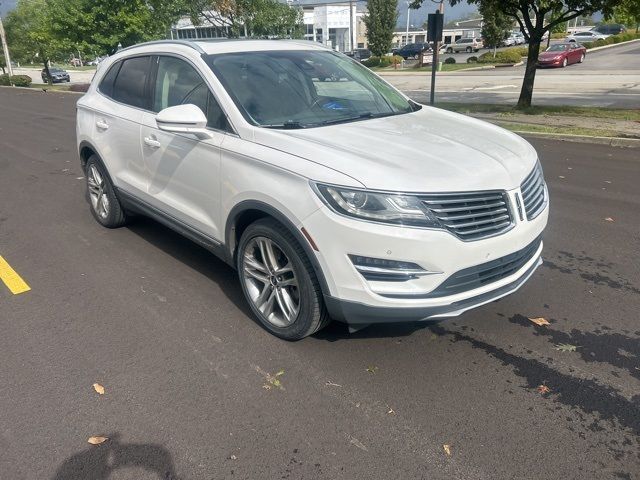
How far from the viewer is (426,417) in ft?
9.00

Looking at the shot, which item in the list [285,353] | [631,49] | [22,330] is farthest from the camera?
[631,49]

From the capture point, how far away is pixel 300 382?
304cm

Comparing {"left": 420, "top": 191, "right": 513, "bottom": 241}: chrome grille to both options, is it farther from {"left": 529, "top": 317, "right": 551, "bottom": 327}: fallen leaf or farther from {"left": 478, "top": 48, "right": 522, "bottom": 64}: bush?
{"left": 478, "top": 48, "right": 522, "bottom": 64}: bush

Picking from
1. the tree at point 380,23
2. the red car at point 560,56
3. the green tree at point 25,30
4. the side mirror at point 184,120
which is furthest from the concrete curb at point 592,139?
the tree at point 380,23

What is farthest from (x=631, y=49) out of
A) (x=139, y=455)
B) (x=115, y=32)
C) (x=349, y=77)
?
(x=139, y=455)

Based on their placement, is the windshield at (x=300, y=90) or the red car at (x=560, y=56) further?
the red car at (x=560, y=56)

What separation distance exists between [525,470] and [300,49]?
11.2ft

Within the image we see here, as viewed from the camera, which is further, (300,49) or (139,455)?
(300,49)

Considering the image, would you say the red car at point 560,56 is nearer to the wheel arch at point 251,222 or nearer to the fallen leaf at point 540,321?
the fallen leaf at point 540,321

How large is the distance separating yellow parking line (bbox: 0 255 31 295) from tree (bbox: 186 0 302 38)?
23.5 m

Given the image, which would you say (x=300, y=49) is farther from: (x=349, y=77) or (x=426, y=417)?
(x=426, y=417)

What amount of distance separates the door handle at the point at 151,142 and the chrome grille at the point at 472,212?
2364 mm

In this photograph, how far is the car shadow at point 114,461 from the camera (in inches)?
95.7

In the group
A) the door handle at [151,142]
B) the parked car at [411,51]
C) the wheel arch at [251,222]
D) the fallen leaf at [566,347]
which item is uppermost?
the parked car at [411,51]
